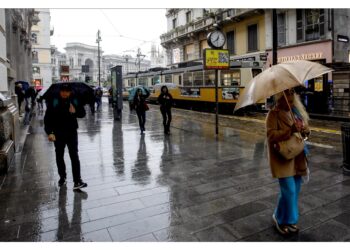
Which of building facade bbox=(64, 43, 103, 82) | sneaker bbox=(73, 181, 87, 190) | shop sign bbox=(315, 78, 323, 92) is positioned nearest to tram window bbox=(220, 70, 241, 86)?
shop sign bbox=(315, 78, 323, 92)

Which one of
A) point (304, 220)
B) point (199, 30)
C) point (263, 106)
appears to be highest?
point (199, 30)

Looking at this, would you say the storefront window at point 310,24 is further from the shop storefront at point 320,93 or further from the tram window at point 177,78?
the tram window at point 177,78

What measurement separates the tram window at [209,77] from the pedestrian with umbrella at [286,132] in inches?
599

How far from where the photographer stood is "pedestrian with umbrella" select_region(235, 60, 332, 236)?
10.8 feet

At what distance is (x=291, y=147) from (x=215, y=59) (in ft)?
24.7

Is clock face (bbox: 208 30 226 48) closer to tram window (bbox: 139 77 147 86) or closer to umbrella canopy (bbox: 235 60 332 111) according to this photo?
umbrella canopy (bbox: 235 60 332 111)

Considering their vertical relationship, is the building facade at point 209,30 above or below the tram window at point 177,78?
above

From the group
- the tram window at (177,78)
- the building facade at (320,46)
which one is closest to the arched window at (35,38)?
the tram window at (177,78)

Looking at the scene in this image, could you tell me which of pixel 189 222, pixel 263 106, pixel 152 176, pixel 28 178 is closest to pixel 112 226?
pixel 189 222

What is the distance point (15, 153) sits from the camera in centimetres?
788

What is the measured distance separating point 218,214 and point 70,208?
1.98 metres

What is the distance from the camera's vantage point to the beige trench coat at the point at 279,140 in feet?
11.3

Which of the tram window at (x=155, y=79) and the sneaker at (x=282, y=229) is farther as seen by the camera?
the tram window at (x=155, y=79)

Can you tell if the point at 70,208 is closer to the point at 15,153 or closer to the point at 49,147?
the point at 15,153
